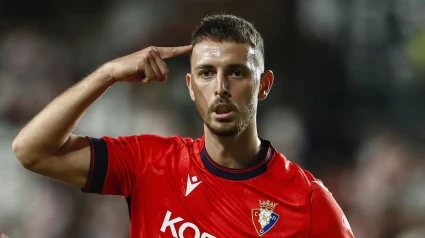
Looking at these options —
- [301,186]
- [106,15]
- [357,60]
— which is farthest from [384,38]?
[301,186]

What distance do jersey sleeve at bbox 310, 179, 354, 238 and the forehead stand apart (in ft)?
2.52

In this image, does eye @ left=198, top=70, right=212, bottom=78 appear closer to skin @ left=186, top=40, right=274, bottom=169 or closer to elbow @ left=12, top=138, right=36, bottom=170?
skin @ left=186, top=40, right=274, bottom=169

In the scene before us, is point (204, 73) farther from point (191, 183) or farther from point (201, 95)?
point (191, 183)

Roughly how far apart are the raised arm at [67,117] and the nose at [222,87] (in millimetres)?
264

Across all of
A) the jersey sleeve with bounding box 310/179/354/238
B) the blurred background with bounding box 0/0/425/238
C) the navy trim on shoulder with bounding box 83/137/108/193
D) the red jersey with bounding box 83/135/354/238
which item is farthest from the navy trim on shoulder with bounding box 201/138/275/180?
the blurred background with bounding box 0/0/425/238

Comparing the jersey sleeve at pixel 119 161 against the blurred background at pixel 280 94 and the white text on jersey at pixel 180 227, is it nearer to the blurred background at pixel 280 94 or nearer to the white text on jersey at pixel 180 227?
the white text on jersey at pixel 180 227

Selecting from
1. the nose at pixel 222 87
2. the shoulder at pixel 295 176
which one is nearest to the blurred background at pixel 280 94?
the shoulder at pixel 295 176

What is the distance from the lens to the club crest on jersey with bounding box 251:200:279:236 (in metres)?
3.03

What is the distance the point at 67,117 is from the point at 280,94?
12.5 ft

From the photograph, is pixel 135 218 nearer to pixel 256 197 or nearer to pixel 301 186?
pixel 256 197

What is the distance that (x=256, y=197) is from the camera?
10.2 feet

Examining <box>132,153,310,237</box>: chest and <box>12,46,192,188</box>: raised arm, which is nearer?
<box>12,46,192,188</box>: raised arm

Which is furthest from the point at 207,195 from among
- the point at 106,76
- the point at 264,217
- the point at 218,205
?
the point at 106,76

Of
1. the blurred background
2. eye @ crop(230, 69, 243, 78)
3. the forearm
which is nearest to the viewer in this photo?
the forearm
